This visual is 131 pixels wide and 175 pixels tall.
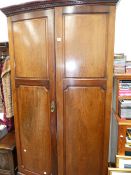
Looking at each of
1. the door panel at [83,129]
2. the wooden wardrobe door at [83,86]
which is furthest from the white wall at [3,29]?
the door panel at [83,129]

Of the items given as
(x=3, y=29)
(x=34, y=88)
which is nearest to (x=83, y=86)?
(x=34, y=88)

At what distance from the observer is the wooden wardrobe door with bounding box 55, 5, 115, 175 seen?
1456 mm

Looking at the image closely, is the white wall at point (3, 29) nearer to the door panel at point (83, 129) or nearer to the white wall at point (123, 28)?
the door panel at point (83, 129)

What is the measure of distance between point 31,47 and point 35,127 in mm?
833

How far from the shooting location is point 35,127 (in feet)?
5.89

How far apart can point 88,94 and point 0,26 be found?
1.59 metres

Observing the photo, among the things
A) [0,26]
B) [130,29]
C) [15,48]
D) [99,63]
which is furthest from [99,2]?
[0,26]

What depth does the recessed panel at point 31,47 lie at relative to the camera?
157 cm

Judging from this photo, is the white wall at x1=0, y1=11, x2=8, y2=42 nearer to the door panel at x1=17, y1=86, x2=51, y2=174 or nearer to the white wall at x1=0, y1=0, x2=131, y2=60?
the door panel at x1=17, y1=86, x2=51, y2=174

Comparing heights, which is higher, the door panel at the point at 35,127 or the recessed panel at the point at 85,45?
the recessed panel at the point at 85,45

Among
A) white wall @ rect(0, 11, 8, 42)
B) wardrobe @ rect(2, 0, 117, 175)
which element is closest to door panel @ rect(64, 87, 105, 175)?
wardrobe @ rect(2, 0, 117, 175)

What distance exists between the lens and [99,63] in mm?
1510

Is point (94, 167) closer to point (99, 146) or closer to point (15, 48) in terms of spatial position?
point (99, 146)

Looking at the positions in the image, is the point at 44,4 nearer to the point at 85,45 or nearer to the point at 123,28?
the point at 85,45
